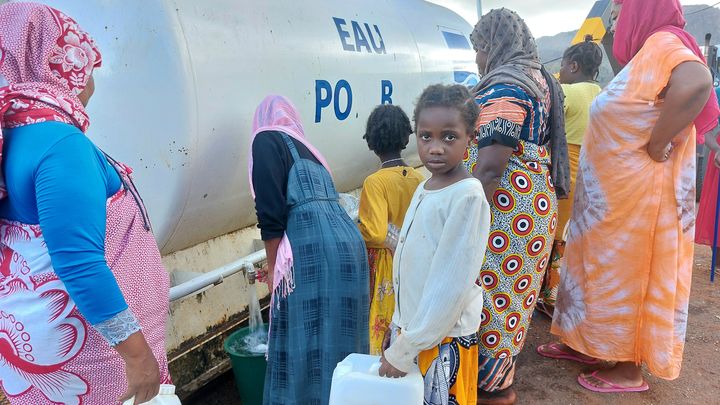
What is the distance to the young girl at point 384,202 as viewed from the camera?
223 cm

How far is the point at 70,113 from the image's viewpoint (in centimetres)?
116

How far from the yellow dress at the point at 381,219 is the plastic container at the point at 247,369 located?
58 centimetres

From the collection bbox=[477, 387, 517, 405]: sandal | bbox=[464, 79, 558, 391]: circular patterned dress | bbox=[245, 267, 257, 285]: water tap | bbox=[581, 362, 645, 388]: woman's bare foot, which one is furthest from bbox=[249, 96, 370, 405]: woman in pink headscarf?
bbox=[581, 362, 645, 388]: woman's bare foot

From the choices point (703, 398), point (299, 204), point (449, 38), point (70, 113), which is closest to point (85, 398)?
point (70, 113)

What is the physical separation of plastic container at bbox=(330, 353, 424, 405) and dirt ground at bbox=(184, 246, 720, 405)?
134cm

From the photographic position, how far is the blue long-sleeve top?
107 centimetres

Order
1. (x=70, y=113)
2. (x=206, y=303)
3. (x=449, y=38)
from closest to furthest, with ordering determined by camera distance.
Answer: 1. (x=70, y=113)
2. (x=206, y=303)
3. (x=449, y=38)

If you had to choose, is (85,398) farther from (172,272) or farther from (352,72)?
(352,72)

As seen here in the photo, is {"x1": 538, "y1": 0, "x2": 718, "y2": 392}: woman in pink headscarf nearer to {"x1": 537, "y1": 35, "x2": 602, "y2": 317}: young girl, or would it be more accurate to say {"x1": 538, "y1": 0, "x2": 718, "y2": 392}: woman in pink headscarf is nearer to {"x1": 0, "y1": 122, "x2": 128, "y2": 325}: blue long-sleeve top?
{"x1": 537, "y1": 35, "x2": 602, "y2": 317}: young girl

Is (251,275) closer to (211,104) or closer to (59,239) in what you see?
(211,104)

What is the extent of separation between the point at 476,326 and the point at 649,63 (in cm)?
149

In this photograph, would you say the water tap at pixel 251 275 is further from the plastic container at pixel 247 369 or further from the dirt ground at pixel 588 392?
the dirt ground at pixel 588 392

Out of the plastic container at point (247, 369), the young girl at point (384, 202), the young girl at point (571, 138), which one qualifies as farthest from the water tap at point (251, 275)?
the young girl at point (571, 138)

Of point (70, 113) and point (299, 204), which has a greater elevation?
point (70, 113)
